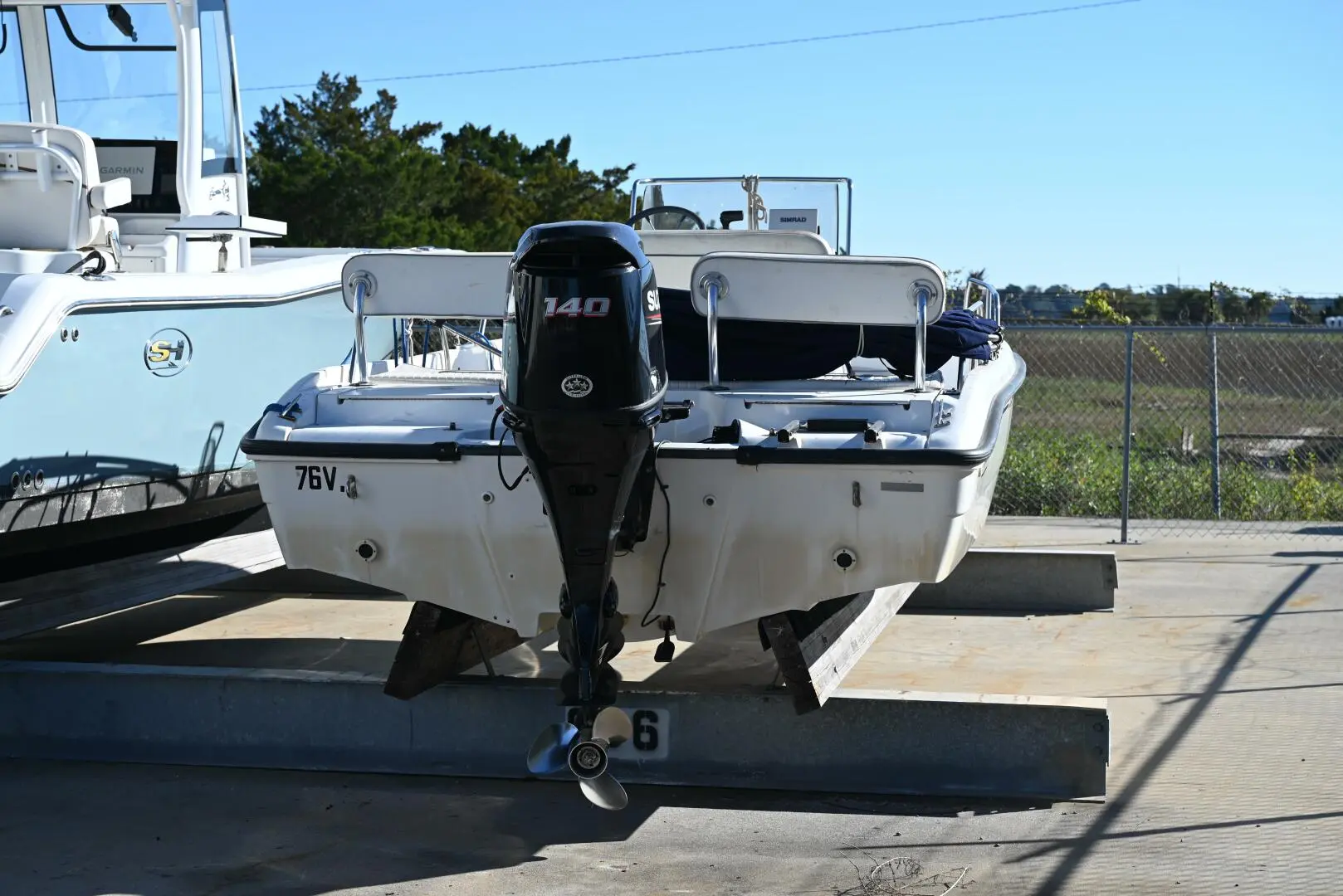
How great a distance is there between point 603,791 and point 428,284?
1907 millimetres

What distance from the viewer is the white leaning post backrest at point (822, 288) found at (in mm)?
4574

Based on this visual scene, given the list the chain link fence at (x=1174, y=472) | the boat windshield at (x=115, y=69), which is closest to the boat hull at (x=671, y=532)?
the boat windshield at (x=115, y=69)

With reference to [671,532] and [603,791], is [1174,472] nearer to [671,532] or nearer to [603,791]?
[671,532]

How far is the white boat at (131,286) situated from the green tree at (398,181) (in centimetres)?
1447

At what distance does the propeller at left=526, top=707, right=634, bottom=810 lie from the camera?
414cm

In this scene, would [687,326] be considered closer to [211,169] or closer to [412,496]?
[412,496]

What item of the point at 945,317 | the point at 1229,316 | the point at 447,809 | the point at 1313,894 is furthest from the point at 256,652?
the point at 1229,316

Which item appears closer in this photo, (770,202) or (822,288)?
(822,288)

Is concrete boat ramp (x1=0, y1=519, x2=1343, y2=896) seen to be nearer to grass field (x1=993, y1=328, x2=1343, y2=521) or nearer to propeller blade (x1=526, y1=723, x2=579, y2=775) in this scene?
propeller blade (x1=526, y1=723, x2=579, y2=775)

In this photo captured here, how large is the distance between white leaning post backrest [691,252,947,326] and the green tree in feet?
61.0

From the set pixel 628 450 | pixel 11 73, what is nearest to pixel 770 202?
pixel 11 73

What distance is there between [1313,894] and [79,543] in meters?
4.80

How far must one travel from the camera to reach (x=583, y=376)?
13.3 ft

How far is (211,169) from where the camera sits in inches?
316
